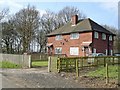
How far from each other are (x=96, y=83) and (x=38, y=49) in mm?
65371

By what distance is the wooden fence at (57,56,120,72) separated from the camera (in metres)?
20.7

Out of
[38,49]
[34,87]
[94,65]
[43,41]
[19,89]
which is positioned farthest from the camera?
[38,49]

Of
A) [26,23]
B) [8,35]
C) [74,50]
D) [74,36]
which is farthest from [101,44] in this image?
[8,35]

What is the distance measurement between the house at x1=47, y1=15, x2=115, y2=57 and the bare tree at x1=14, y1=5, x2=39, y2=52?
10.5m

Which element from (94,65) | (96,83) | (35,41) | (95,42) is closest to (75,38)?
(95,42)

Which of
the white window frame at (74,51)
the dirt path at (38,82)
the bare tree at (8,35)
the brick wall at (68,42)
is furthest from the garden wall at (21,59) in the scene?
the bare tree at (8,35)

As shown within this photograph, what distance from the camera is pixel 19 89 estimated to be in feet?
39.4

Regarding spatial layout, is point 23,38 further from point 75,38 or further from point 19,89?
point 19,89

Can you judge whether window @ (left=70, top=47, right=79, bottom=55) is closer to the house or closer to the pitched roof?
the house

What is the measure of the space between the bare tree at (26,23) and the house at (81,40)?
1048cm

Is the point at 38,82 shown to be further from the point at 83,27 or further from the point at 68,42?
the point at 68,42

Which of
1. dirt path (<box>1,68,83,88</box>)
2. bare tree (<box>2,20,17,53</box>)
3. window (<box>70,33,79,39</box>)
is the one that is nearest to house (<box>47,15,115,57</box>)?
window (<box>70,33,79,39</box>)

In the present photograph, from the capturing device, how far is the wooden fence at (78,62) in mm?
20719

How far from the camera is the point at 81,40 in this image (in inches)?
1849
